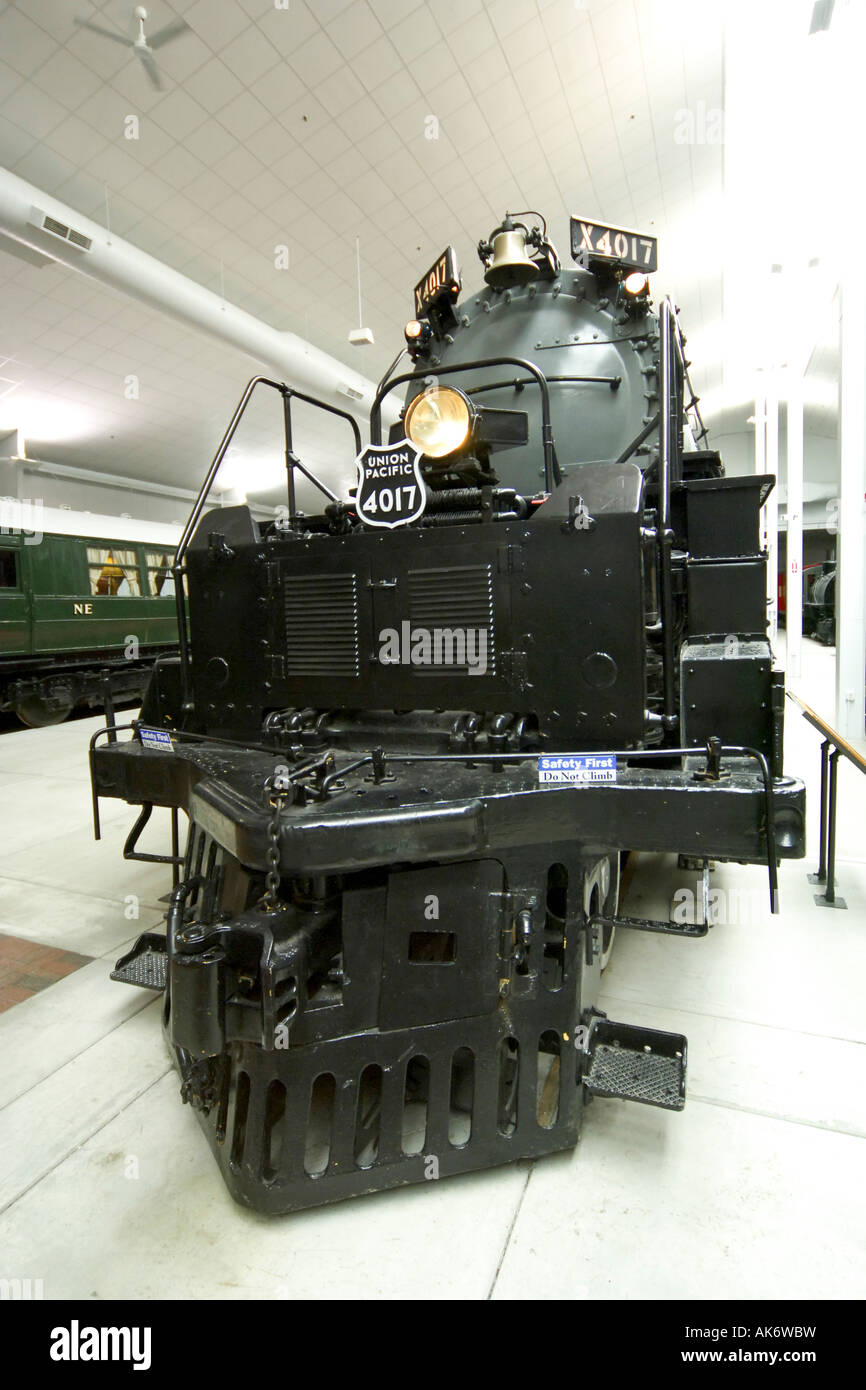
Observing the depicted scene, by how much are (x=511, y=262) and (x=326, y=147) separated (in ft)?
22.3

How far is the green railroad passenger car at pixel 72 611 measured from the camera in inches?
376

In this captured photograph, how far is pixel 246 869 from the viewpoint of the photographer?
2.06 meters

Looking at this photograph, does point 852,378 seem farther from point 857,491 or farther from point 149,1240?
point 149,1240

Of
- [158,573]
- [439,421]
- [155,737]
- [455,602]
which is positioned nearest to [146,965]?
[155,737]

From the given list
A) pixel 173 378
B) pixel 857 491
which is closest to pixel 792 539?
pixel 857 491

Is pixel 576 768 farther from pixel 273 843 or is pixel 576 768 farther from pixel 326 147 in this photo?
pixel 326 147

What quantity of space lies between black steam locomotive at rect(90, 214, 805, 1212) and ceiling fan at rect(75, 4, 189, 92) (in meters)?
5.53

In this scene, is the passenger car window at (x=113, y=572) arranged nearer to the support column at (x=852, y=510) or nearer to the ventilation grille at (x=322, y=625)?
the ventilation grille at (x=322, y=625)

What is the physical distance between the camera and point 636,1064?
6.40ft

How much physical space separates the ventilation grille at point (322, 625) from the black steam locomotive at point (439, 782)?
0.01 metres

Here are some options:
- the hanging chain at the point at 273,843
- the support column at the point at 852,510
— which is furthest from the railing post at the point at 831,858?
the support column at the point at 852,510

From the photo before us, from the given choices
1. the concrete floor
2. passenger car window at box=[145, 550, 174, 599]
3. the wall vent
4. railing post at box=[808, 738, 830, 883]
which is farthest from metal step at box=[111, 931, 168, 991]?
passenger car window at box=[145, 550, 174, 599]

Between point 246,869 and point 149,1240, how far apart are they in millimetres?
842

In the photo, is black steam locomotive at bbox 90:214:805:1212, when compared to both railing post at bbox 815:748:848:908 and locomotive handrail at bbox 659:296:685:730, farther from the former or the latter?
railing post at bbox 815:748:848:908
